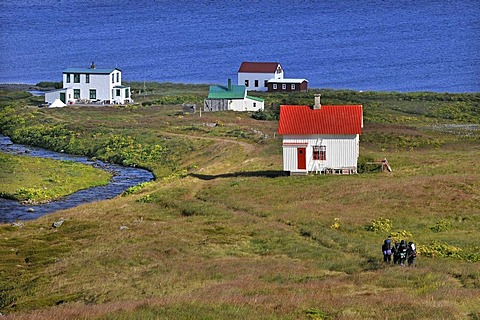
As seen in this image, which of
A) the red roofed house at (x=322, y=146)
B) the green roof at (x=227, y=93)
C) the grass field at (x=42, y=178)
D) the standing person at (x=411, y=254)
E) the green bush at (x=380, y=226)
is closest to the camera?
the standing person at (x=411, y=254)

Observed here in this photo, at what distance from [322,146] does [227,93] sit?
135 ft

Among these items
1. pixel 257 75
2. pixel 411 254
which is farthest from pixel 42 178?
pixel 257 75

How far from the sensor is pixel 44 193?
52.7 m

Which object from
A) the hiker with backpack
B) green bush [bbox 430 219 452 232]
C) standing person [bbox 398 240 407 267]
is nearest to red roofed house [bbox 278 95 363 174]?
green bush [bbox 430 219 452 232]

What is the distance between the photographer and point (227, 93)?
89938 mm

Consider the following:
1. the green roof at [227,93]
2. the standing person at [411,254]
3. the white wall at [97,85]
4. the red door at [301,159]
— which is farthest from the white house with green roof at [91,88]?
the standing person at [411,254]

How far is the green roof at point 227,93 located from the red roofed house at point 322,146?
3912cm

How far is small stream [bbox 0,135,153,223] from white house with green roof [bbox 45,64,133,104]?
19628 millimetres

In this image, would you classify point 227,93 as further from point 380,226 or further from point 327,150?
point 380,226

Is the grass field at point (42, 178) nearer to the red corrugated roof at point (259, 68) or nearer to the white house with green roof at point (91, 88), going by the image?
the white house with green roof at point (91, 88)

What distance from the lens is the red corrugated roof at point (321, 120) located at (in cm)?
4950

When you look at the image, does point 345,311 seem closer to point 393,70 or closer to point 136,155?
point 136,155

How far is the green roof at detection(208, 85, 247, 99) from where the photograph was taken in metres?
89.1

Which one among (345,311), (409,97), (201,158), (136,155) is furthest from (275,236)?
(409,97)
